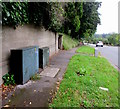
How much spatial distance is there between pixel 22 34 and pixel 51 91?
2663mm

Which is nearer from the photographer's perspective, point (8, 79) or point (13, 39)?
point (8, 79)

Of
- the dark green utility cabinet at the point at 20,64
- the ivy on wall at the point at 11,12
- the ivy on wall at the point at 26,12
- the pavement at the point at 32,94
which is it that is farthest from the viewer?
the dark green utility cabinet at the point at 20,64

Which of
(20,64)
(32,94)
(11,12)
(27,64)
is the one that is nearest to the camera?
(32,94)

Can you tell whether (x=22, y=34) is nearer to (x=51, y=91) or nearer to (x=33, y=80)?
(x=33, y=80)

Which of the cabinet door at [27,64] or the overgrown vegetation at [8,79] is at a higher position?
the cabinet door at [27,64]

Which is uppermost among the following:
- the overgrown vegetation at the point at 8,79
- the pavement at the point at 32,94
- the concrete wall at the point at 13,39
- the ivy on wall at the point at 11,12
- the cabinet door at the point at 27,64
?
the ivy on wall at the point at 11,12

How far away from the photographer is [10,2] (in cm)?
318

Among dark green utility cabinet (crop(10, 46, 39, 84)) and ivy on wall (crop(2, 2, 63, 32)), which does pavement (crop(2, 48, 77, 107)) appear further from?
ivy on wall (crop(2, 2, 63, 32))

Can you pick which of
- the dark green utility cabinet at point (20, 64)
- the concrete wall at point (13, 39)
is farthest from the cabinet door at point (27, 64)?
the concrete wall at point (13, 39)

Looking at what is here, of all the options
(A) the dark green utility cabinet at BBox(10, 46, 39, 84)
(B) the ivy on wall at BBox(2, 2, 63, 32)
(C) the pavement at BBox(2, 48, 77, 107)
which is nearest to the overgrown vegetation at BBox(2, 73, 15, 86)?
(A) the dark green utility cabinet at BBox(10, 46, 39, 84)

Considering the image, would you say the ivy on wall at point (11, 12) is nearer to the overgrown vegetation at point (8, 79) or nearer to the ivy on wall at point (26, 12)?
the ivy on wall at point (26, 12)

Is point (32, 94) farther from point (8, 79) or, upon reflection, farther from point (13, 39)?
point (13, 39)

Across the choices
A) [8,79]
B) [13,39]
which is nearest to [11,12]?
[13,39]

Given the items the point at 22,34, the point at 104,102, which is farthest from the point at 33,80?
the point at 104,102
